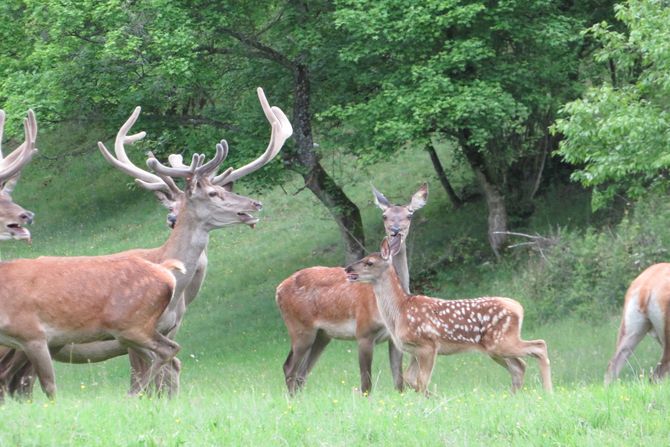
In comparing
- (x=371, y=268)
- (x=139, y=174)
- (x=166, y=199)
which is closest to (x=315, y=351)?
(x=371, y=268)

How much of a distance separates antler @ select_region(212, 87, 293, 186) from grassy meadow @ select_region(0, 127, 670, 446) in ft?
7.32

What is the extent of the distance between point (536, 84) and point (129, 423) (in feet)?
45.7

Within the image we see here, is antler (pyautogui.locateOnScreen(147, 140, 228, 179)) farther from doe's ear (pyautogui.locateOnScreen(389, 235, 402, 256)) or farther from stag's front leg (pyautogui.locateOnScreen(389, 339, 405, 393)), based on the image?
stag's front leg (pyautogui.locateOnScreen(389, 339, 405, 393))

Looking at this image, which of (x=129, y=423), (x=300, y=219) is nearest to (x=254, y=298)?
(x=300, y=219)

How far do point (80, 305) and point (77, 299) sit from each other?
0.18 feet

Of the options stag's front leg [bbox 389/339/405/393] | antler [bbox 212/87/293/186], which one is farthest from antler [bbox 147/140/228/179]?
stag's front leg [bbox 389/339/405/393]

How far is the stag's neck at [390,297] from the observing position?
37.9ft

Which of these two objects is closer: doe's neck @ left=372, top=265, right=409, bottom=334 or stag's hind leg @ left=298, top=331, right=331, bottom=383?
doe's neck @ left=372, top=265, right=409, bottom=334

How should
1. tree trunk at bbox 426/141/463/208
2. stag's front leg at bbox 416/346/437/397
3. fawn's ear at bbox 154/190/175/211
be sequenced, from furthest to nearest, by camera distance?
tree trunk at bbox 426/141/463/208, fawn's ear at bbox 154/190/175/211, stag's front leg at bbox 416/346/437/397

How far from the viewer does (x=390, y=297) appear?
11.6 meters

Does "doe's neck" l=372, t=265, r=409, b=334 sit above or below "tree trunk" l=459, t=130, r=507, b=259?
above

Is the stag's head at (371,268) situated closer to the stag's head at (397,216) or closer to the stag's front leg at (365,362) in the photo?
the stag's front leg at (365,362)

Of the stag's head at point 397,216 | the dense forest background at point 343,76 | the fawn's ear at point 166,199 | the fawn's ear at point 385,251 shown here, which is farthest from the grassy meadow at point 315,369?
the fawn's ear at point 166,199

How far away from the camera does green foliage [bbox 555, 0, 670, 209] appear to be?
1494 centimetres
